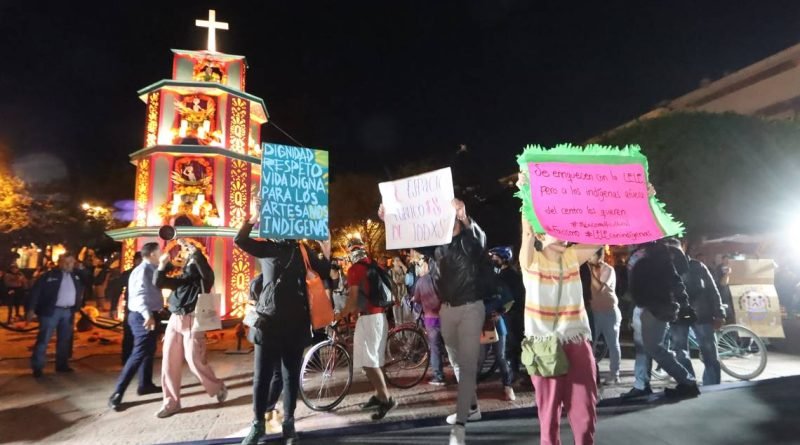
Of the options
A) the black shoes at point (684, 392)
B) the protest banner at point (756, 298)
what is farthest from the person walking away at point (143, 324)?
the protest banner at point (756, 298)

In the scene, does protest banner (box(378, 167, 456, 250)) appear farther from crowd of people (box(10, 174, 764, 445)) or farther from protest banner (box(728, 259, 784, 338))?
protest banner (box(728, 259, 784, 338))

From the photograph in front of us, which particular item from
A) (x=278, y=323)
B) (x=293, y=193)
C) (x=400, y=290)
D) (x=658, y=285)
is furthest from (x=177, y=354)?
(x=400, y=290)

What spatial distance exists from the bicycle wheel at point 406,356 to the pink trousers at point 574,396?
3.62 metres

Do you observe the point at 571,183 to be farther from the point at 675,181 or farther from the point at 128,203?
the point at 128,203

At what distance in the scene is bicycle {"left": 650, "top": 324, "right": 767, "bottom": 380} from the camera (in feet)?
21.7

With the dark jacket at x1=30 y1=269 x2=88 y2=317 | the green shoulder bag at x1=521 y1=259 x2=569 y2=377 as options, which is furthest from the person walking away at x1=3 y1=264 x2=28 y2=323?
the green shoulder bag at x1=521 y1=259 x2=569 y2=377

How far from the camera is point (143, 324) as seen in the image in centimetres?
597

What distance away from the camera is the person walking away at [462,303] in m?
4.12

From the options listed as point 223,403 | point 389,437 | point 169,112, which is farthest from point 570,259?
point 169,112

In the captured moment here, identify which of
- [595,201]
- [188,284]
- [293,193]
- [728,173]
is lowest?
[188,284]

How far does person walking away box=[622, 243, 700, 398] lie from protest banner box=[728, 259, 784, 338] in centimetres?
235

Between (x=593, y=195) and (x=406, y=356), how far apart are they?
4078mm

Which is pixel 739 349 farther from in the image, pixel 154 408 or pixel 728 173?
pixel 728 173

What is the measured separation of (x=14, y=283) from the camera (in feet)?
51.7
